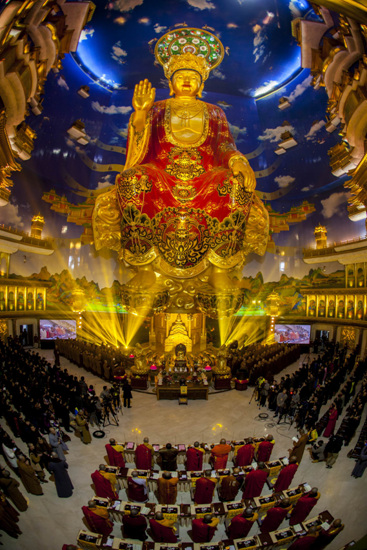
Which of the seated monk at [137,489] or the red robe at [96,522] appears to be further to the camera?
the seated monk at [137,489]

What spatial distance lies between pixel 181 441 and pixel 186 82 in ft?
49.6

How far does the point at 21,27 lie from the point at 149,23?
1017 centimetres

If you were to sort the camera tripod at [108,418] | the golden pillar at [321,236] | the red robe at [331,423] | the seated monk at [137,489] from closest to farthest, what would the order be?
the seated monk at [137,489] → the red robe at [331,423] → the camera tripod at [108,418] → the golden pillar at [321,236]

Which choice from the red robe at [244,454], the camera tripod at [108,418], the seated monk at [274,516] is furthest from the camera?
the camera tripod at [108,418]

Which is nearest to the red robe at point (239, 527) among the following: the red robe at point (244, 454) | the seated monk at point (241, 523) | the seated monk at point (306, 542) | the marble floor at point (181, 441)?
the seated monk at point (241, 523)

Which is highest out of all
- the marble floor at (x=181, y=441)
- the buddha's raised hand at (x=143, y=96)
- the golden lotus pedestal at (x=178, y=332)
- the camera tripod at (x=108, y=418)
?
the buddha's raised hand at (x=143, y=96)

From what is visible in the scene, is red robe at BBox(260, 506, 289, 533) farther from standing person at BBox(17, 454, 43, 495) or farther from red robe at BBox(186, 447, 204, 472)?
standing person at BBox(17, 454, 43, 495)

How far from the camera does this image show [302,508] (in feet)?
21.5

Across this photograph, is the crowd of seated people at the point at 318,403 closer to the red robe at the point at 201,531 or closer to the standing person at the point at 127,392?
the red robe at the point at 201,531

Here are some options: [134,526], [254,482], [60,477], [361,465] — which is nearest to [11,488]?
[60,477]

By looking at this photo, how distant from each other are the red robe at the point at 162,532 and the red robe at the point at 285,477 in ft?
9.11

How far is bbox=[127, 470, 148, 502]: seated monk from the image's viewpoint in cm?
728

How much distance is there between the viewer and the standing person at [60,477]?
7357 mm

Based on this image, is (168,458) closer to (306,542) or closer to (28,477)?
(28,477)
